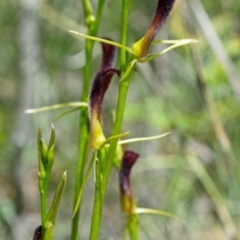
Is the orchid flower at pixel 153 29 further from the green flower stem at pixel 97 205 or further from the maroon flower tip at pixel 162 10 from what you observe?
the green flower stem at pixel 97 205

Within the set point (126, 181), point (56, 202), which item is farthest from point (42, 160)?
point (126, 181)

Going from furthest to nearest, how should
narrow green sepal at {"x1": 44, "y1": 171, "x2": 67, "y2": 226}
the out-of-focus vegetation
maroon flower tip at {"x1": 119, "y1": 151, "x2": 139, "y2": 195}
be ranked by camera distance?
the out-of-focus vegetation < maroon flower tip at {"x1": 119, "y1": 151, "x2": 139, "y2": 195} < narrow green sepal at {"x1": 44, "y1": 171, "x2": 67, "y2": 226}

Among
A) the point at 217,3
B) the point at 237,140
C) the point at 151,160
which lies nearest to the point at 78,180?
the point at 151,160

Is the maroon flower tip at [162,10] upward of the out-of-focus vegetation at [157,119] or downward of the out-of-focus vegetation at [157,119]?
upward

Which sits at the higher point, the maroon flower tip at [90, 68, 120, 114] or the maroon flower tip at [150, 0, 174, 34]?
the maroon flower tip at [150, 0, 174, 34]

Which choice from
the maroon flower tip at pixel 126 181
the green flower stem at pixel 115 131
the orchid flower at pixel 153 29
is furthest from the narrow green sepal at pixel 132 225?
the orchid flower at pixel 153 29

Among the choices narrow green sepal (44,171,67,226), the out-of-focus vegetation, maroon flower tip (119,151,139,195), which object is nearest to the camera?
narrow green sepal (44,171,67,226)

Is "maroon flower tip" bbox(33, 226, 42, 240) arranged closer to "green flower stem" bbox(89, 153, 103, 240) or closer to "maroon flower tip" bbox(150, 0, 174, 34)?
"green flower stem" bbox(89, 153, 103, 240)

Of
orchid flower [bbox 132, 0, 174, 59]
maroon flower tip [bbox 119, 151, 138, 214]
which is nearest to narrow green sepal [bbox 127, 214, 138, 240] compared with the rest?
maroon flower tip [bbox 119, 151, 138, 214]

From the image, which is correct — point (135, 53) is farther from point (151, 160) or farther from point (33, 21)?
point (151, 160)
